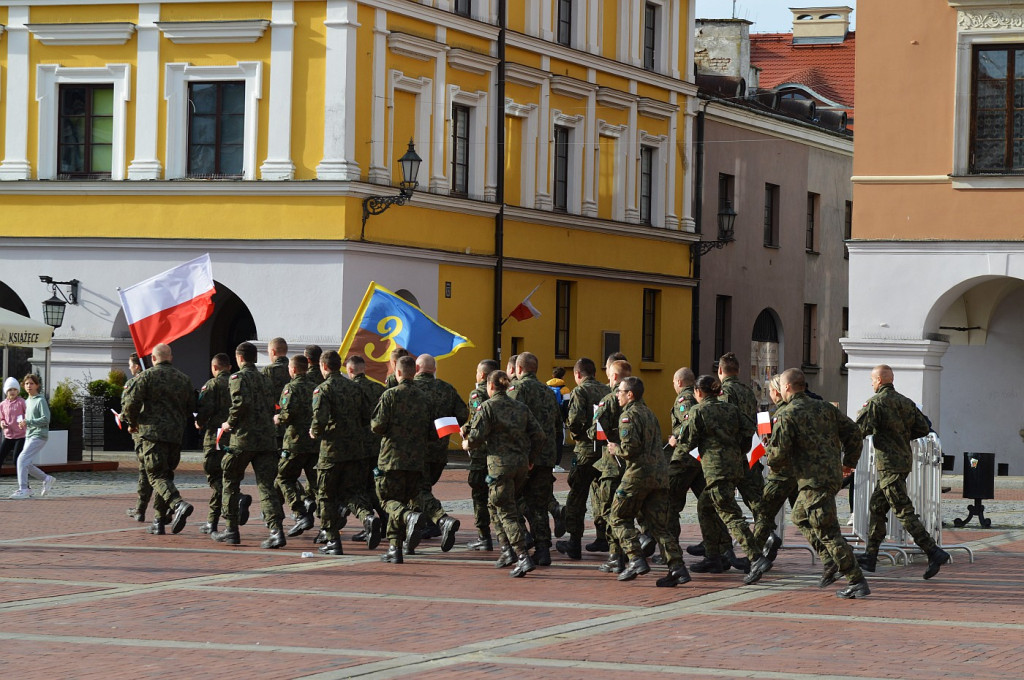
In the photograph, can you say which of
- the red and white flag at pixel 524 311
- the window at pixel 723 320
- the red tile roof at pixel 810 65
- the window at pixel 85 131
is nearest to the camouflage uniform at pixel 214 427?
the window at pixel 85 131

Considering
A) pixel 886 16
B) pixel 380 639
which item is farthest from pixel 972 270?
pixel 380 639

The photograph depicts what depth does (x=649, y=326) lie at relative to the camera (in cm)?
3969

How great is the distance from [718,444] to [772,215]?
1241 inches

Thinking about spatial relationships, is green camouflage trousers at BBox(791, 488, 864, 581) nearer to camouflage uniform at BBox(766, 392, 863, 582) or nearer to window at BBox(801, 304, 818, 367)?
camouflage uniform at BBox(766, 392, 863, 582)

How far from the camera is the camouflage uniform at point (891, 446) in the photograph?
1448 cm

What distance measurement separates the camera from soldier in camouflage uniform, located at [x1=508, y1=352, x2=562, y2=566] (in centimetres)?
1537

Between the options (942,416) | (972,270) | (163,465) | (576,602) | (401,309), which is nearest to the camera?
(576,602)

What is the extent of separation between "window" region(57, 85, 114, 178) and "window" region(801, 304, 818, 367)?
71.7 ft

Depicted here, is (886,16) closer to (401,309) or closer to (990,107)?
(990,107)

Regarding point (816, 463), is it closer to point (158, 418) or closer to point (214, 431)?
point (214, 431)

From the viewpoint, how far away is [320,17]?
2944 cm

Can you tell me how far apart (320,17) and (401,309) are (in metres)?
8.11

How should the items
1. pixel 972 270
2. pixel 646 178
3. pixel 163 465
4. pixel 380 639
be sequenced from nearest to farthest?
1. pixel 380 639
2. pixel 163 465
3. pixel 972 270
4. pixel 646 178

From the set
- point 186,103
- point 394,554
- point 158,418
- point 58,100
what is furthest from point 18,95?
point 394,554
